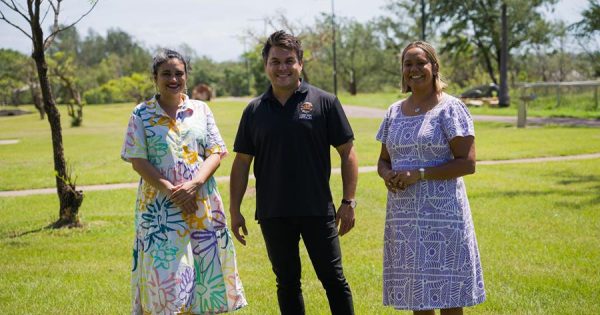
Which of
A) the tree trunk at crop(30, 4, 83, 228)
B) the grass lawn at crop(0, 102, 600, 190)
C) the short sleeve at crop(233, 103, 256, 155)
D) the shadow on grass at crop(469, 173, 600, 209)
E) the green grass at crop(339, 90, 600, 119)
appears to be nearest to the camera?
the short sleeve at crop(233, 103, 256, 155)

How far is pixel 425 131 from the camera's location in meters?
3.71

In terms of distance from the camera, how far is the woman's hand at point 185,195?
3.97 m

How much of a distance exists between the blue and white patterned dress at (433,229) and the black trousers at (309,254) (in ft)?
1.00

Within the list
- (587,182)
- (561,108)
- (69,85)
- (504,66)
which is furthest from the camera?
(69,85)

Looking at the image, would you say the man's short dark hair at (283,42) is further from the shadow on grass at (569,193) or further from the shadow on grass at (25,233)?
the shadow on grass at (569,193)

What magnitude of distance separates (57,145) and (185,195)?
4983mm

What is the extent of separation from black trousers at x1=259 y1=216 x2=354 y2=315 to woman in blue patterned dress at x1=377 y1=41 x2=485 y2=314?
0.29m

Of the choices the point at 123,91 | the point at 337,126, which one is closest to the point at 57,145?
the point at 337,126

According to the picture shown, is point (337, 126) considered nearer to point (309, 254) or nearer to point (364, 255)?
point (309, 254)

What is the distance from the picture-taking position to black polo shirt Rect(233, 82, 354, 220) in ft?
12.5

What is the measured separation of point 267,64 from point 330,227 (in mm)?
1048

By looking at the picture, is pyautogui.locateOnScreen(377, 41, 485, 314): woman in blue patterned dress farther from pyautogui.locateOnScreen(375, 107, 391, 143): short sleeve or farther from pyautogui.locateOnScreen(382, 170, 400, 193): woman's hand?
pyautogui.locateOnScreen(375, 107, 391, 143): short sleeve

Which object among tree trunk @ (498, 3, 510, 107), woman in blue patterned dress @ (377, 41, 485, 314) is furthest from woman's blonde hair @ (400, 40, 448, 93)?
tree trunk @ (498, 3, 510, 107)

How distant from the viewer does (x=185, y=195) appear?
3.98 metres
